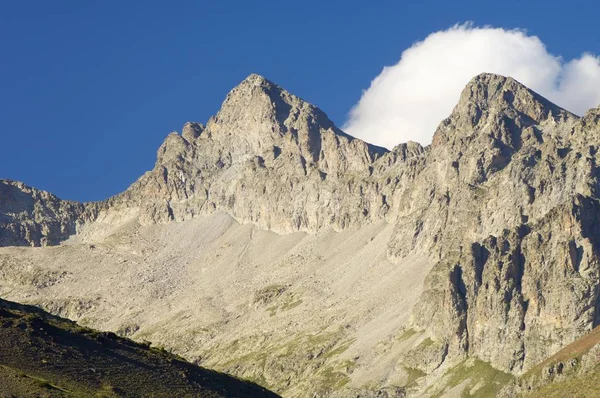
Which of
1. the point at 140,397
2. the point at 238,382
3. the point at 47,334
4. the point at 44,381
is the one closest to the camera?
the point at 44,381

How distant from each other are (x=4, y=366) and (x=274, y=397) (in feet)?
158

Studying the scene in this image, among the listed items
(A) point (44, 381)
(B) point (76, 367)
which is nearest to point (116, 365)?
(B) point (76, 367)

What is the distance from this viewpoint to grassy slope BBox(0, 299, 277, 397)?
12693cm

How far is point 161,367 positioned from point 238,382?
15.6 m

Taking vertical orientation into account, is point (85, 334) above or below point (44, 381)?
above

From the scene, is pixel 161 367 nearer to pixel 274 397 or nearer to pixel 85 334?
pixel 85 334

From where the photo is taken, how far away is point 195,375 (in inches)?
5886

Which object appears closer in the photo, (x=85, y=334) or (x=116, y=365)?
(x=116, y=365)

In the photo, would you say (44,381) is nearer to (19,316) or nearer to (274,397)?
(19,316)

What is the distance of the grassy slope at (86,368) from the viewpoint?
12693 cm

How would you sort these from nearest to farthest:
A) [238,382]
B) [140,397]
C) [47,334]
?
1. [140,397]
2. [47,334]
3. [238,382]

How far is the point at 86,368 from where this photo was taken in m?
136

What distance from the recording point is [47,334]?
143 m

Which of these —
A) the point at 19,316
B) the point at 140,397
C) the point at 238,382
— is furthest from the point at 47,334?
the point at 238,382
